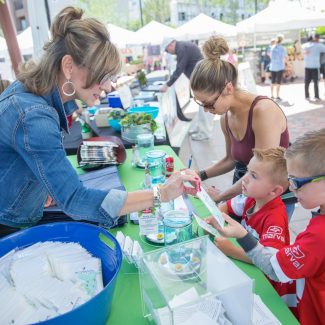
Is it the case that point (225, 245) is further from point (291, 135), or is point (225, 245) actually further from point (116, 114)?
point (291, 135)

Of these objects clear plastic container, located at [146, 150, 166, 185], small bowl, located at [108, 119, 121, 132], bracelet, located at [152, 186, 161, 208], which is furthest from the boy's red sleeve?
small bowl, located at [108, 119, 121, 132]

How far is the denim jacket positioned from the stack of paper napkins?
15 cm

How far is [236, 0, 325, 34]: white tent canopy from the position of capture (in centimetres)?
1148

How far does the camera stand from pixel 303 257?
119cm

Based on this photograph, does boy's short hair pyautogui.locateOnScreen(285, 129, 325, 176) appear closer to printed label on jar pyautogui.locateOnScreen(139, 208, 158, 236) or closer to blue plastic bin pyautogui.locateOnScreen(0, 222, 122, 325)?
printed label on jar pyautogui.locateOnScreen(139, 208, 158, 236)

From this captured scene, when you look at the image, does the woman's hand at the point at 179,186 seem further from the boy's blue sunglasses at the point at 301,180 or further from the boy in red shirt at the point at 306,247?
the boy's blue sunglasses at the point at 301,180

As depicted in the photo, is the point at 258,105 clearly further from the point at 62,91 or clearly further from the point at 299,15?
the point at 299,15

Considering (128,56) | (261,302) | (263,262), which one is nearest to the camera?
(261,302)

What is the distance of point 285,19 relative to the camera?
37.8 ft

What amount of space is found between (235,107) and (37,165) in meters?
1.26

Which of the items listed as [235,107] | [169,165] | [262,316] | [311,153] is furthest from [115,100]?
[262,316]

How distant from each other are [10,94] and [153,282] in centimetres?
81

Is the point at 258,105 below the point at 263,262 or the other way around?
the other way around

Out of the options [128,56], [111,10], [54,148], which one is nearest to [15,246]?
[54,148]
